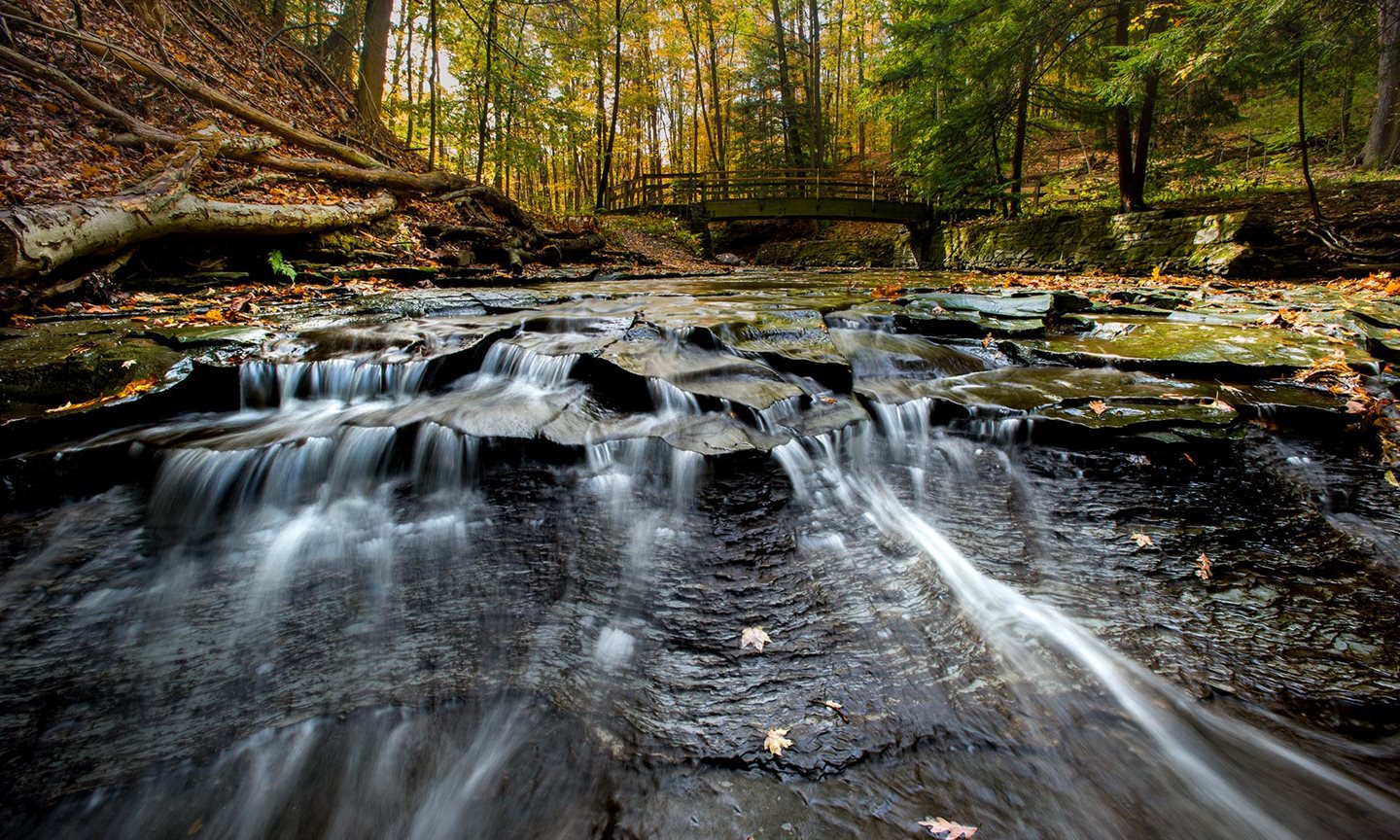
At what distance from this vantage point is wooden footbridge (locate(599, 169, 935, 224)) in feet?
65.0

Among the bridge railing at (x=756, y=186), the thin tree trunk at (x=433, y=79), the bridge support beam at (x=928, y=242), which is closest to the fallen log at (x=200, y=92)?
the thin tree trunk at (x=433, y=79)

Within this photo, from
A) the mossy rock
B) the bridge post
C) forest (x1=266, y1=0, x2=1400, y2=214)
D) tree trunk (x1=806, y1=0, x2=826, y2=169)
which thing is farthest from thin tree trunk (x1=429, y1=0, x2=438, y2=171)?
tree trunk (x1=806, y1=0, x2=826, y2=169)

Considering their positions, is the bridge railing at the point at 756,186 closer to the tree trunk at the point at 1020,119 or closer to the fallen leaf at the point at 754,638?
the tree trunk at the point at 1020,119

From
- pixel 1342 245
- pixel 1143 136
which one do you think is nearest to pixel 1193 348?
pixel 1342 245

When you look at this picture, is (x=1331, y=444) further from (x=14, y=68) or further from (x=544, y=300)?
(x=14, y=68)

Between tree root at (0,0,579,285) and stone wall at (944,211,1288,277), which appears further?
stone wall at (944,211,1288,277)

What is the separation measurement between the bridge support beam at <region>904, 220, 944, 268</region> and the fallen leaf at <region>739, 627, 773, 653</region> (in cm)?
1794

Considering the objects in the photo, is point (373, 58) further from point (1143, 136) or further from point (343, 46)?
point (1143, 136)

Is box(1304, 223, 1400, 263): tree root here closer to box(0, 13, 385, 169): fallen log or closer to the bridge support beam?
the bridge support beam

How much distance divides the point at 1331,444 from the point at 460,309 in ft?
26.7

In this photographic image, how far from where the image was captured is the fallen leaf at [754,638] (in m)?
2.33

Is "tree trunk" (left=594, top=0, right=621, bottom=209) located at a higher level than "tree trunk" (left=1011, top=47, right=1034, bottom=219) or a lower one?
higher

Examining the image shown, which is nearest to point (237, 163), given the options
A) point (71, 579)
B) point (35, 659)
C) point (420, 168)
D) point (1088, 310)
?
point (420, 168)

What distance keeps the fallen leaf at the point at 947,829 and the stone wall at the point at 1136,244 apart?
1255 cm
